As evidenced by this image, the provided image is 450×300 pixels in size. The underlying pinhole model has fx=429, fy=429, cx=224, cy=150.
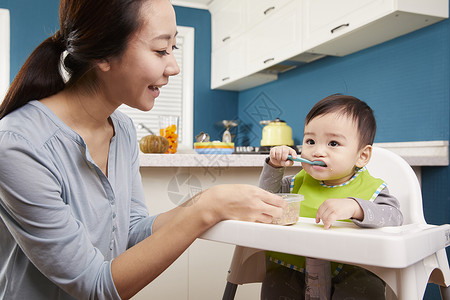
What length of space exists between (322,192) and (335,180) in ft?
0.20

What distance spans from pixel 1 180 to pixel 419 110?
2.34m

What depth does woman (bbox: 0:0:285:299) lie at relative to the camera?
81cm

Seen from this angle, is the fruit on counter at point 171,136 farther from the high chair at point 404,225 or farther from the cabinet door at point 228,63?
the cabinet door at point 228,63

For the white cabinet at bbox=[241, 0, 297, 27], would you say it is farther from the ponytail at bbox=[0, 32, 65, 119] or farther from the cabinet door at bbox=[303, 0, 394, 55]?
the ponytail at bbox=[0, 32, 65, 119]

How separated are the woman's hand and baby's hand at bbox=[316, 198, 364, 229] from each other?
0.28ft

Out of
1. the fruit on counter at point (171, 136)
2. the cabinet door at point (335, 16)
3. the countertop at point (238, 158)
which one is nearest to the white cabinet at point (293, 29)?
the cabinet door at point (335, 16)

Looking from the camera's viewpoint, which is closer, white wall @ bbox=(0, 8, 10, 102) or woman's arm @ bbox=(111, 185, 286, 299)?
woman's arm @ bbox=(111, 185, 286, 299)

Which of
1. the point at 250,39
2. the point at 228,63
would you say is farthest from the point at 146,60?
the point at 228,63

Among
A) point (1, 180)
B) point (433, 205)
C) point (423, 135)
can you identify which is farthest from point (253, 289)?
point (1, 180)

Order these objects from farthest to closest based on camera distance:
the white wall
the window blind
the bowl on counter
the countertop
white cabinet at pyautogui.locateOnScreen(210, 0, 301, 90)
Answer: the window blind, the white wall, white cabinet at pyautogui.locateOnScreen(210, 0, 301, 90), the bowl on counter, the countertop

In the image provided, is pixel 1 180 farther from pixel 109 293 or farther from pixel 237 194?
pixel 237 194

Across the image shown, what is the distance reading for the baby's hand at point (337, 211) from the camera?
0.81m

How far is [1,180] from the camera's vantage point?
0.81 meters

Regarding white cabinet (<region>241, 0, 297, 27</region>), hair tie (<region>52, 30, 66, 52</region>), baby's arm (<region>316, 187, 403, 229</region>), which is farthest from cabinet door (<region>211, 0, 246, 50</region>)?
baby's arm (<region>316, 187, 403, 229</region>)
